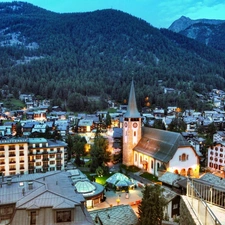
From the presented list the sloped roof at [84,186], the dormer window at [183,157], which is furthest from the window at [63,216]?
the dormer window at [183,157]

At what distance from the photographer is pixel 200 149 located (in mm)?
67500

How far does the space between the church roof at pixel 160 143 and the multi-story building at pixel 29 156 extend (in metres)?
16.6

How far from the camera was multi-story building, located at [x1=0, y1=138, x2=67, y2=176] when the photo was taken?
50.4m

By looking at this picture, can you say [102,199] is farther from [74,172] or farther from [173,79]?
[173,79]

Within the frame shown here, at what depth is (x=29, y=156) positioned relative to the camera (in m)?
52.7

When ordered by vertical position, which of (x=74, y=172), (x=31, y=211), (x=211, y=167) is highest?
(x=31, y=211)

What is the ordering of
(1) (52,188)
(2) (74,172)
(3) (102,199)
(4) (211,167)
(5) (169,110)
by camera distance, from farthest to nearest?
(5) (169,110) < (4) (211,167) < (2) (74,172) < (3) (102,199) < (1) (52,188)

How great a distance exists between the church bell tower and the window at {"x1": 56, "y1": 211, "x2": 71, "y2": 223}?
36.5 meters

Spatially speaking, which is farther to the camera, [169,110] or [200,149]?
[169,110]

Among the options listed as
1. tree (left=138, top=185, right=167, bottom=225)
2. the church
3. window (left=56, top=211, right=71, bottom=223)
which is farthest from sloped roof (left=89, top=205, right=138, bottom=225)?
the church

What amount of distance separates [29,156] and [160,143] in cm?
2588

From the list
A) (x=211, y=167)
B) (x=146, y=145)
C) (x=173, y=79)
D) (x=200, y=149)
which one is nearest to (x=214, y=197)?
(x=146, y=145)

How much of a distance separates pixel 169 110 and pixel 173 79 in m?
67.0

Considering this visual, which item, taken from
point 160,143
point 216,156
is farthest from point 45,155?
point 216,156
